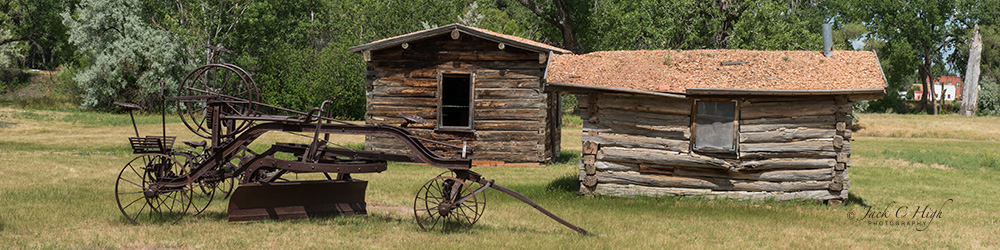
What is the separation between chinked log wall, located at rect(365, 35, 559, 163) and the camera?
19203mm

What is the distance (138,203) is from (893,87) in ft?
224

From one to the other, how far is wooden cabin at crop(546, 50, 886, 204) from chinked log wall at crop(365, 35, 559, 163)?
17.8 feet

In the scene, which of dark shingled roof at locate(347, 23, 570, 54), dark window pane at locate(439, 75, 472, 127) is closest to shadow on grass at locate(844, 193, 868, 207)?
dark shingled roof at locate(347, 23, 570, 54)

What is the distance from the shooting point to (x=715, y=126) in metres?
13.1

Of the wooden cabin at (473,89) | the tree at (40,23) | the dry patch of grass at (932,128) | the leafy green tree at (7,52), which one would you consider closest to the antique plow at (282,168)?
the wooden cabin at (473,89)

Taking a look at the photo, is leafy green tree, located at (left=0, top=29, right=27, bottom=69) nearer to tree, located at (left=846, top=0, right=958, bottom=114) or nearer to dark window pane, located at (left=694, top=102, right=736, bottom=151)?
dark window pane, located at (left=694, top=102, right=736, bottom=151)

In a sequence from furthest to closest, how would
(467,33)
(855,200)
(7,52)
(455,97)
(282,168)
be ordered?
1. (7,52)
2. (455,97)
3. (467,33)
4. (855,200)
5. (282,168)

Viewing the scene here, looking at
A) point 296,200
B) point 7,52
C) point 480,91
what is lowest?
point 296,200

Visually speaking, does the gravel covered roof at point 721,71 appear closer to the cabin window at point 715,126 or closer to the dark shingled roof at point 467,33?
the cabin window at point 715,126

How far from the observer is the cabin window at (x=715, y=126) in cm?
1302

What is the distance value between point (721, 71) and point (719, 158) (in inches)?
56.6

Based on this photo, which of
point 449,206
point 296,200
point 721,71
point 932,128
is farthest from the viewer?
point 932,128

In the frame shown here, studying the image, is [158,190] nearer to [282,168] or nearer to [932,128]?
[282,168]

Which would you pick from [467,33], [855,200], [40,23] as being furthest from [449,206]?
[40,23]
